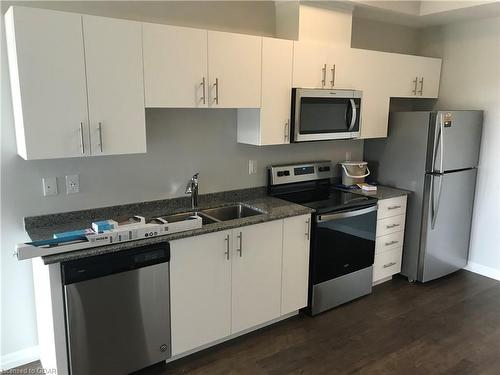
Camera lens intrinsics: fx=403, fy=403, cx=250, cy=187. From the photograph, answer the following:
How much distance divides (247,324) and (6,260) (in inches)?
62.4

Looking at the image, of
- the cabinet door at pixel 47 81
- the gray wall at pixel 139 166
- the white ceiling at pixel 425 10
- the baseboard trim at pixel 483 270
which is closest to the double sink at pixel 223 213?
→ the gray wall at pixel 139 166

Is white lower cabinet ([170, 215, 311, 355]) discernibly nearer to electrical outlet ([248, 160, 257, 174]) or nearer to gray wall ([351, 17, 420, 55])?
electrical outlet ([248, 160, 257, 174])

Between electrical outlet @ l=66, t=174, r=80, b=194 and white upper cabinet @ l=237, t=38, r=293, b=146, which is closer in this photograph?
electrical outlet @ l=66, t=174, r=80, b=194

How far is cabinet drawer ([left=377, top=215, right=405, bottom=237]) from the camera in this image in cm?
351

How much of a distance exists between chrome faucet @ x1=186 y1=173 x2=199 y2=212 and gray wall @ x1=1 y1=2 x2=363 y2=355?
78 mm

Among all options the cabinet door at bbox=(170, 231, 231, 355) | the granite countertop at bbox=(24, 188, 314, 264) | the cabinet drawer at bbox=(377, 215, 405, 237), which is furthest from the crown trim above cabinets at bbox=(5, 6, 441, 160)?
the cabinet drawer at bbox=(377, 215, 405, 237)

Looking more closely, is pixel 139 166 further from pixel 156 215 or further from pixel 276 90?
pixel 276 90

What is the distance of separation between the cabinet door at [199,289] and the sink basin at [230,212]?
18.7 inches

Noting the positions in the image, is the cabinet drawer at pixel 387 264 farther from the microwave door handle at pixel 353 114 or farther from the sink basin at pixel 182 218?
the sink basin at pixel 182 218

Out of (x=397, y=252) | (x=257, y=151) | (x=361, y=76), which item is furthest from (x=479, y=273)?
(x=257, y=151)

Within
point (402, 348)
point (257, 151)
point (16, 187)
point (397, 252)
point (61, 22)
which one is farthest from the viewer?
point (397, 252)

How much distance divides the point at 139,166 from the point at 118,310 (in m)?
0.99

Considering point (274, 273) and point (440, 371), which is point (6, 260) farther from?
point (440, 371)

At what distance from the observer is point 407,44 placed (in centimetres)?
418
